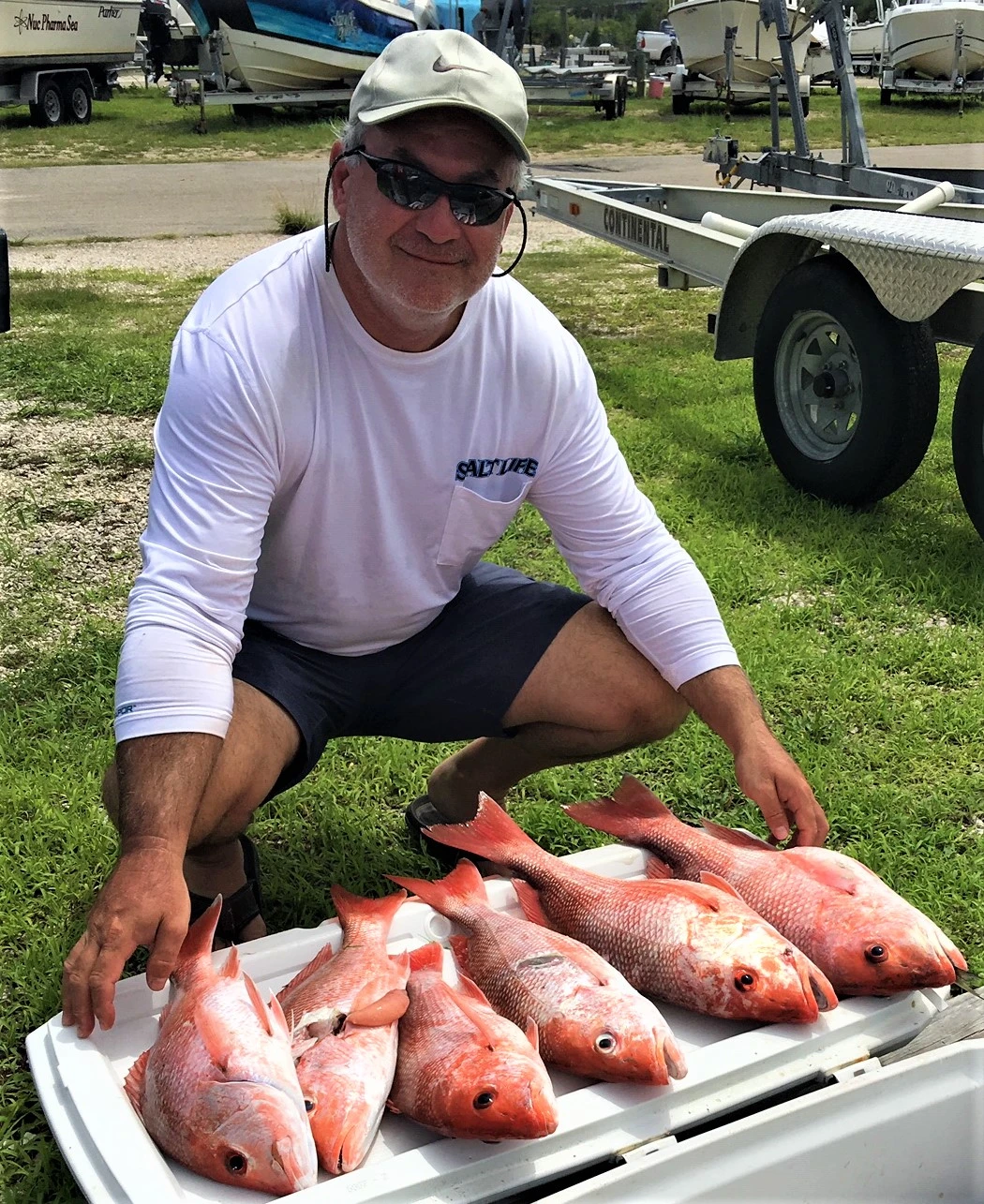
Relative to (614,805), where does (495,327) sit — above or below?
above

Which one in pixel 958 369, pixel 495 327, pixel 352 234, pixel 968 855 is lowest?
pixel 968 855

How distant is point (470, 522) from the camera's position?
9.10ft

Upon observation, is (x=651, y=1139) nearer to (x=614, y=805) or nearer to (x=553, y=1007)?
(x=553, y=1007)

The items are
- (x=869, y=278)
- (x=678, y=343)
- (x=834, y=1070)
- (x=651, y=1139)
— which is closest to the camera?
(x=651, y=1139)

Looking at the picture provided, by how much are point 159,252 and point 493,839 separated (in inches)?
436

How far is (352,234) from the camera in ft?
8.18

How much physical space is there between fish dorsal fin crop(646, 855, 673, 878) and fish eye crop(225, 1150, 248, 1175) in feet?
3.51

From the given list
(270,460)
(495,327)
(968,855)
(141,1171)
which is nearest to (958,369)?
(968,855)

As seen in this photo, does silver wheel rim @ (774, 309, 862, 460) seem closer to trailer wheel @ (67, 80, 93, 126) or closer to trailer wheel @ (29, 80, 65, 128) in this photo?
trailer wheel @ (29, 80, 65, 128)

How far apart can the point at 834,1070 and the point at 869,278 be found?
3581mm

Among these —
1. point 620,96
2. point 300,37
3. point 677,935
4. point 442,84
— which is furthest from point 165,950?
point 620,96

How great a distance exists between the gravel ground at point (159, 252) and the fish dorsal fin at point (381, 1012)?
10.1 meters

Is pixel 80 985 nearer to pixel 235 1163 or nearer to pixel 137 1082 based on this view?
pixel 137 1082

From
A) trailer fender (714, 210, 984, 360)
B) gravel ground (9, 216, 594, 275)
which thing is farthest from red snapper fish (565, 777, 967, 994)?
gravel ground (9, 216, 594, 275)
